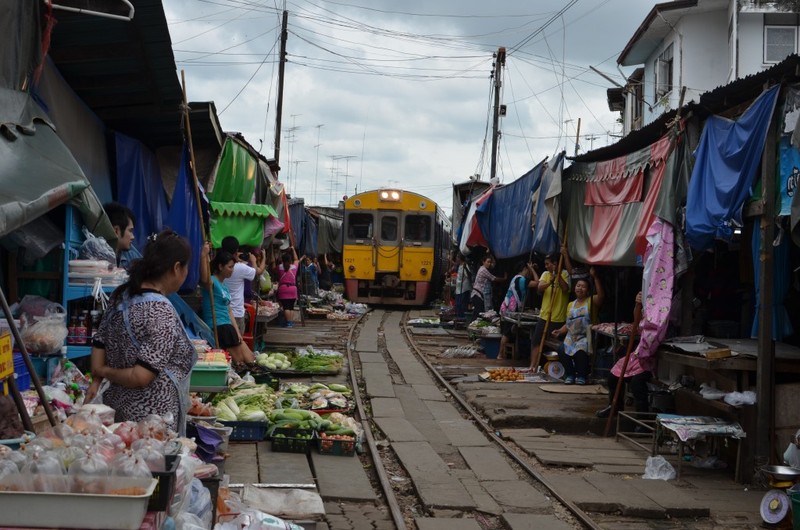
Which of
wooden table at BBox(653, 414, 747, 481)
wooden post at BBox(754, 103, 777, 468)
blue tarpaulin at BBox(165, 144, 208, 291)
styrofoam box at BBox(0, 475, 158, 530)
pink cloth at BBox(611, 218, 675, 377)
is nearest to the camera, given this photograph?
styrofoam box at BBox(0, 475, 158, 530)

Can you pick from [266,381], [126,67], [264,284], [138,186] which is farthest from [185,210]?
[264,284]

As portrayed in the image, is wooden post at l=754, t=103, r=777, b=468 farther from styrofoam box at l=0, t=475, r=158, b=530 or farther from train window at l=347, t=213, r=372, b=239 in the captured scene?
train window at l=347, t=213, r=372, b=239

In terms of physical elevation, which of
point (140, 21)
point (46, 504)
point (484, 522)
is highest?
point (140, 21)

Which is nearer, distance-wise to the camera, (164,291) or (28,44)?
(164,291)

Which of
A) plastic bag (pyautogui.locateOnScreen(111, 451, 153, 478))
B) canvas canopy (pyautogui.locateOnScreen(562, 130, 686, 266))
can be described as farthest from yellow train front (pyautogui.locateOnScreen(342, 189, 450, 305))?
plastic bag (pyautogui.locateOnScreen(111, 451, 153, 478))

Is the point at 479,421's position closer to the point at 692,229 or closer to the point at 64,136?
the point at 692,229

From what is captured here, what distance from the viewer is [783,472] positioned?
6359 mm

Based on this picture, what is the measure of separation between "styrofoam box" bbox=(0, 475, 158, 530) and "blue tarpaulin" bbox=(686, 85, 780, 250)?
5967 mm

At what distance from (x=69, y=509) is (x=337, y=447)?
5268 mm

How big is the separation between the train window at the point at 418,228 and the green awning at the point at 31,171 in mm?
19818

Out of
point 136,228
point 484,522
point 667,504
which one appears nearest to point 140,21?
point 136,228

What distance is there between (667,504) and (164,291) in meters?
4.26

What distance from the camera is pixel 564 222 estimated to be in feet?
43.3

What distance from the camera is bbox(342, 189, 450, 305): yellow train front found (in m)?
26.1
